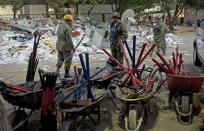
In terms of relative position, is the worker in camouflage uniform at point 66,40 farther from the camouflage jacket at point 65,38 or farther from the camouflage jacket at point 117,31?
the camouflage jacket at point 117,31

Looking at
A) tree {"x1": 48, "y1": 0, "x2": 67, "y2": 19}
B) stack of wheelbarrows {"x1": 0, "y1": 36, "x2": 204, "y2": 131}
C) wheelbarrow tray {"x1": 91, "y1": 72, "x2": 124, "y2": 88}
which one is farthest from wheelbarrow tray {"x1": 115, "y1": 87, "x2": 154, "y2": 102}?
tree {"x1": 48, "y1": 0, "x2": 67, "y2": 19}

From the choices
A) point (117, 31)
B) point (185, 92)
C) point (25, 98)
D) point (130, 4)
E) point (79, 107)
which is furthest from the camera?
point (130, 4)

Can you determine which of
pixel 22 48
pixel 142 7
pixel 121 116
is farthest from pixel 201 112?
pixel 142 7

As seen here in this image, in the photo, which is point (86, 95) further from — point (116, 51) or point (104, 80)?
point (116, 51)

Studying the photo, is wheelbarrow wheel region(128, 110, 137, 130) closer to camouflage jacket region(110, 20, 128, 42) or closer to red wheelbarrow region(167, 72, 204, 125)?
red wheelbarrow region(167, 72, 204, 125)

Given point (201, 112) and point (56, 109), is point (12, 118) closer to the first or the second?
point (56, 109)

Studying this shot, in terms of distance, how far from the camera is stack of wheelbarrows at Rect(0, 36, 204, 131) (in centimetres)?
645

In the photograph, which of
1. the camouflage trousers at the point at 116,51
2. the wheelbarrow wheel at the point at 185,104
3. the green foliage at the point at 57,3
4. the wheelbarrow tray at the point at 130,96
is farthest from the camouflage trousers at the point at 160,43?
the green foliage at the point at 57,3

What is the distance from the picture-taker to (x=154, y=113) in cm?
813

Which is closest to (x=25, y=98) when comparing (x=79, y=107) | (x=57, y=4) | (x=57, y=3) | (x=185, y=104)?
(x=79, y=107)

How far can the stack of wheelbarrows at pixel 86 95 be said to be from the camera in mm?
6453

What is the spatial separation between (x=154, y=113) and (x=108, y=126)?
1.17 m

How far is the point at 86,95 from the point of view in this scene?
7.57 meters

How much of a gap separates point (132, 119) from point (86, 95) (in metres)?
1.10
